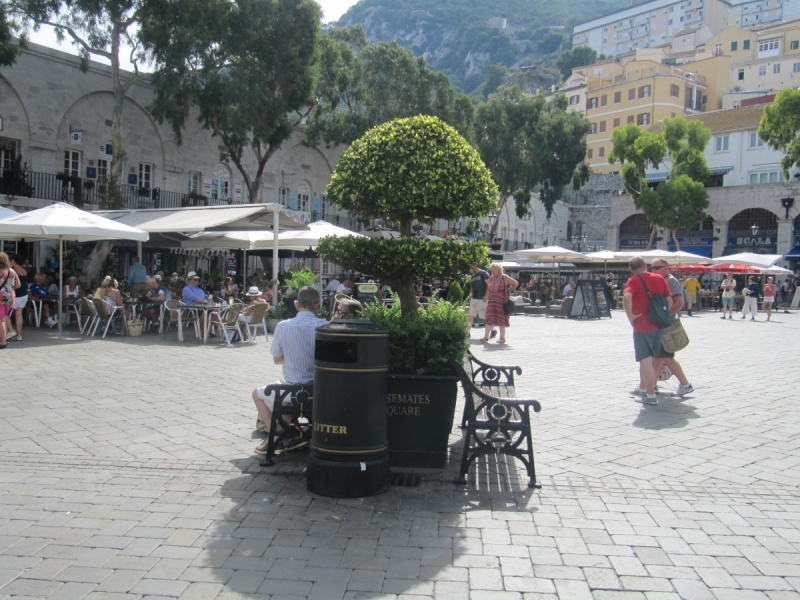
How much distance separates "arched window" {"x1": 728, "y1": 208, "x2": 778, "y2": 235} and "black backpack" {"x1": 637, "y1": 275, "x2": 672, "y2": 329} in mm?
43085

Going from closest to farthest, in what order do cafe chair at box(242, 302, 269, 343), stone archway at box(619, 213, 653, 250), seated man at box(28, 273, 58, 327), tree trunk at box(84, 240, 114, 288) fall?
cafe chair at box(242, 302, 269, 343), seated man at box(28, 273, 58, 327), tree trunk at box(84, 240, 114, 288), stone archway at box(619, 213, 653, 250)

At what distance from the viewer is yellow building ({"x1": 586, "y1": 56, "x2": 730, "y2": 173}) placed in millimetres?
64500

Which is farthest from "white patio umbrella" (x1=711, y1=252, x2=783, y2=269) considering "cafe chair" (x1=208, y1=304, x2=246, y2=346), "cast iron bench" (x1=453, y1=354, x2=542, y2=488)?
"cast iron bench" (x1=453, y1=354, x2=542, y2=488)

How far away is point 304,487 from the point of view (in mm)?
→ 4652

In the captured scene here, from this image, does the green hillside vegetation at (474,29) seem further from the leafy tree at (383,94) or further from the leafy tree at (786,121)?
the leafy tree at (786,121)

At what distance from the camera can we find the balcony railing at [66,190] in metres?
20.6

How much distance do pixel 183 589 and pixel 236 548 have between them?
478 mm

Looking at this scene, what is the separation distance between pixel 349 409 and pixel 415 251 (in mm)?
1338

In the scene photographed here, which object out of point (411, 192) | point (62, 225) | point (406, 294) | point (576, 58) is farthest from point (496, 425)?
point (576, 58)

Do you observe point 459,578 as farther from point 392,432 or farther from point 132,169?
point 132,169

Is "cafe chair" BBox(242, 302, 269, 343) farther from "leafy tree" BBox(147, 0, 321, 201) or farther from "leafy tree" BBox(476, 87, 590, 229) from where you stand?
"leafy tree" BBox(476, 87, 590, 229)

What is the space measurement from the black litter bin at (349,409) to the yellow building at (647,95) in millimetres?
63599

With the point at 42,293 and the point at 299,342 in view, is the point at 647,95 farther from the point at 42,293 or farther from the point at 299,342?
the point at 299,342

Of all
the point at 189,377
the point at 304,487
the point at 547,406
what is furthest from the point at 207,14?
the point at 304,487
